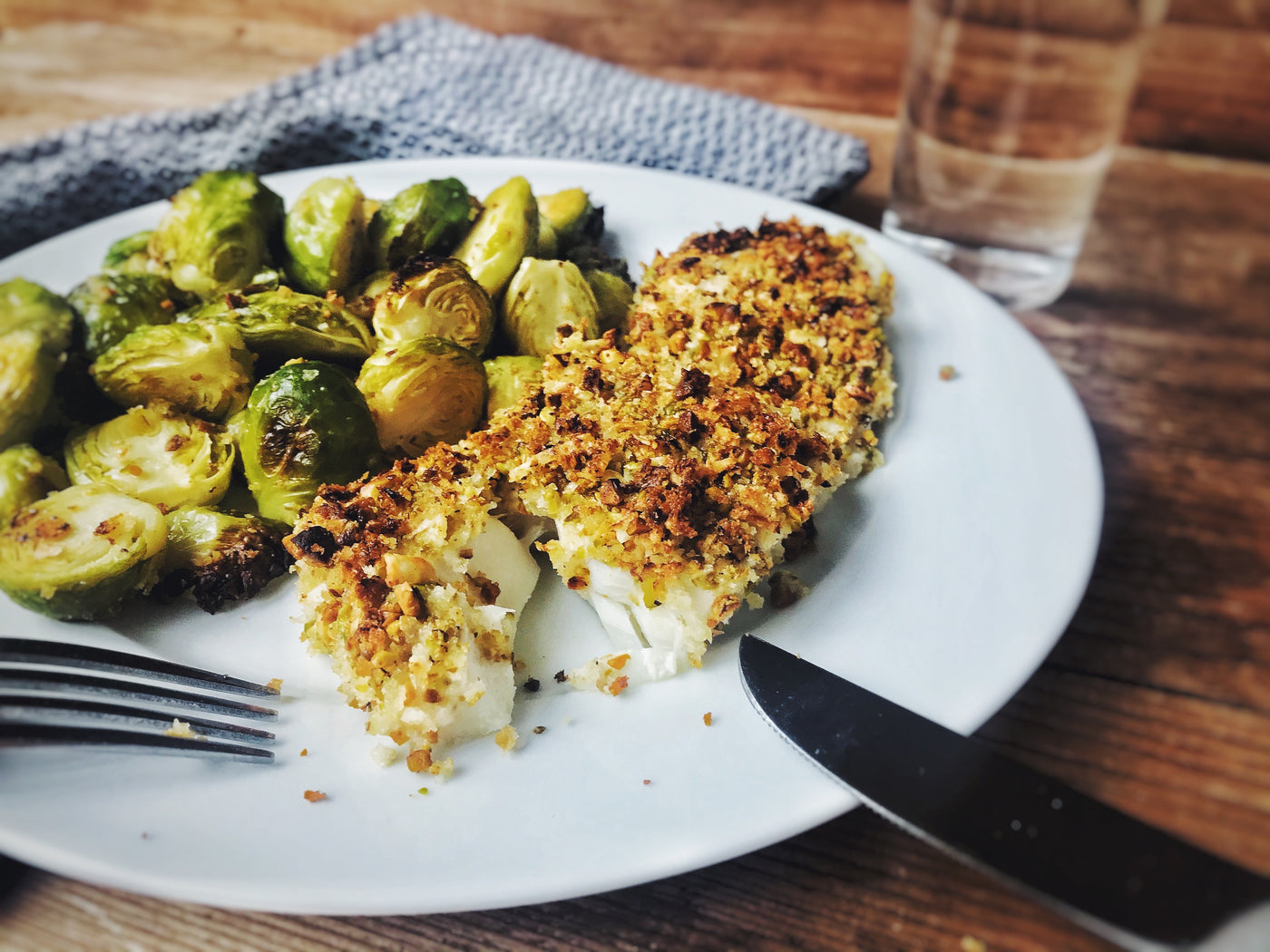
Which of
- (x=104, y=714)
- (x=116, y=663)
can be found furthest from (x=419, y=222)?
(x=104, y=714)

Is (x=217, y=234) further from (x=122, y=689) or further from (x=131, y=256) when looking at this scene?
(x=122, y=689)

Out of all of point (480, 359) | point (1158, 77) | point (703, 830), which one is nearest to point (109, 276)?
point (480, 359)

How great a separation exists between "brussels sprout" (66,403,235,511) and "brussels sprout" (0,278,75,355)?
333 mm

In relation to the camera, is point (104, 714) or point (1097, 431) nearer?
point (104, 714)

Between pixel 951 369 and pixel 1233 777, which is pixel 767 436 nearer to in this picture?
pixel 951 369

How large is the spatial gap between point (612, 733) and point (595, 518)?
401 mm

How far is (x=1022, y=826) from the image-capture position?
1401 mm

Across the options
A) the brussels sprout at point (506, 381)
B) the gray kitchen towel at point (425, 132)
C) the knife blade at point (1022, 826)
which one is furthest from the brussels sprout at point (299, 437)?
the gray kitchen towel at point (425, 132)

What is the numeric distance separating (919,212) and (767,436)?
1685 millimetres

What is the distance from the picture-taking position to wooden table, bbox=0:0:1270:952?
165 cm

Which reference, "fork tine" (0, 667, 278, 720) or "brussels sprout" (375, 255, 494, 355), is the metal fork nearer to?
"fork tine" (0, 667, 278, 720)

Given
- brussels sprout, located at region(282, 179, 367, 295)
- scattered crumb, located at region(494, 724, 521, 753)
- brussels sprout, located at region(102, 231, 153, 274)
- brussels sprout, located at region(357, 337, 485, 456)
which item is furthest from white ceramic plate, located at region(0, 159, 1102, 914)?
brussels sprout, located at region(102, 231, 153, 274)

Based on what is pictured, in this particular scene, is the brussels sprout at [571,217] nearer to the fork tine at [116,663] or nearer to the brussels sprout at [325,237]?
the brussels sprout at [325,237]

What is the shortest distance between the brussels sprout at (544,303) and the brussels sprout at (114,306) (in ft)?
3.10
